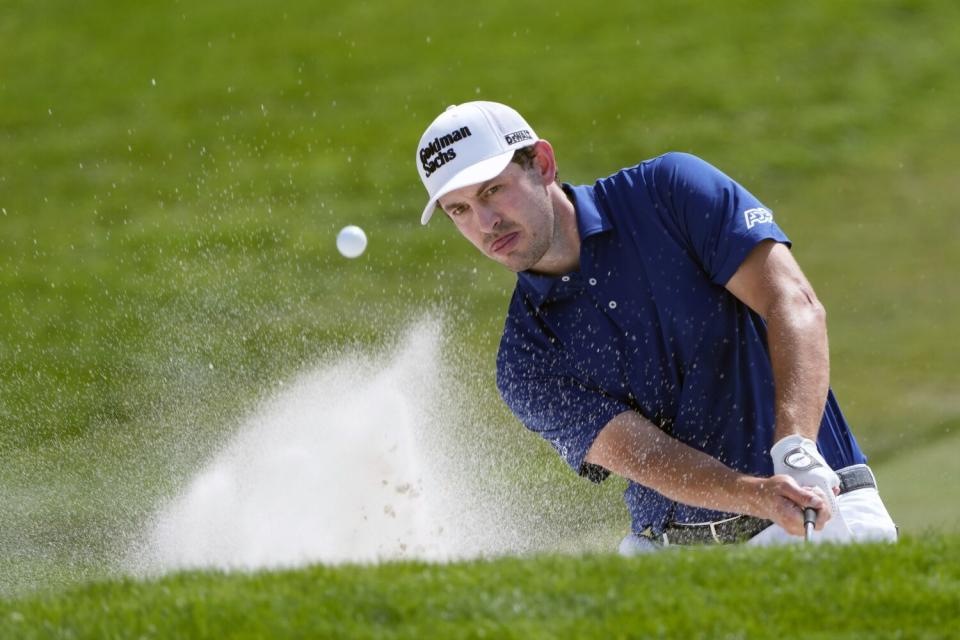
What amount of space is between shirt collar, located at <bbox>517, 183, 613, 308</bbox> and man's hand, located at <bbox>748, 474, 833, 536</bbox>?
1019mm

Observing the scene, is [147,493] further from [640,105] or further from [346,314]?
[640,105]

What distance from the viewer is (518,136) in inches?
172

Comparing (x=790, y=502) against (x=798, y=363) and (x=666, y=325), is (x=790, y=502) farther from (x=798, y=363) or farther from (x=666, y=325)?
(x=666, y=325)

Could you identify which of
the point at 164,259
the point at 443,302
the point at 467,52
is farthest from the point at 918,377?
the point at 467,52

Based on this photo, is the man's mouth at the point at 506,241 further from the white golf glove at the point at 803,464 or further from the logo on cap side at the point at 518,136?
the white golf glove at the point at 803,464

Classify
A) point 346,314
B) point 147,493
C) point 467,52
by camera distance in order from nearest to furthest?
point 147,493
point 346,314
point 467,52

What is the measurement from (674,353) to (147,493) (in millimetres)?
3828

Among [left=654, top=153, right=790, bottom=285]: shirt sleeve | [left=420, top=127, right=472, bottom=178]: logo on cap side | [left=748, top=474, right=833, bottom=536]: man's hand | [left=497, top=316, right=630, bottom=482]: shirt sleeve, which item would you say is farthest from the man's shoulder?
[left=748, top=474, right=833, bottom=536]: man's hand

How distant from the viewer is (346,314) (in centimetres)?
1105

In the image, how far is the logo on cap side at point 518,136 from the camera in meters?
4.35

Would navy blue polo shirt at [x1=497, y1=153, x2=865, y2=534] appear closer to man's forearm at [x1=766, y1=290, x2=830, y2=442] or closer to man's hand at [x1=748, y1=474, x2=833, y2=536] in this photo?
man's forearm at [x1=766, y1=290, x2=830, y2=442]

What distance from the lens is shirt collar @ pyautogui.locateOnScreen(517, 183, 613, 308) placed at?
4371mm

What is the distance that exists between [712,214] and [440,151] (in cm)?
84

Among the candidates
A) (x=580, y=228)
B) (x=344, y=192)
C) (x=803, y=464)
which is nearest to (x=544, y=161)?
(x=580, y=228)
